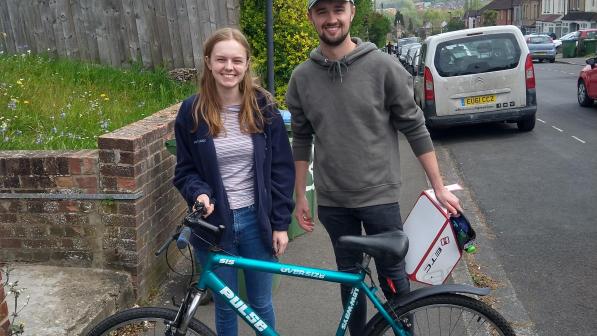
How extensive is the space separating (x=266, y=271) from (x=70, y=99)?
385cm

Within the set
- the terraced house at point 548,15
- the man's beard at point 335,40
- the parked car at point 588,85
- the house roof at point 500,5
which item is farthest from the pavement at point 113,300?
the house roof at point 500,5

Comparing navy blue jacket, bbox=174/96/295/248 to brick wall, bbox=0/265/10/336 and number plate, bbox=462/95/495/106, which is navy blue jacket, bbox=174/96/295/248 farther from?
number plate, bbox=462/95/495/106

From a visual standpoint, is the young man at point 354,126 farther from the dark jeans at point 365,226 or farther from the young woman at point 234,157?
the young woman at point 234,157

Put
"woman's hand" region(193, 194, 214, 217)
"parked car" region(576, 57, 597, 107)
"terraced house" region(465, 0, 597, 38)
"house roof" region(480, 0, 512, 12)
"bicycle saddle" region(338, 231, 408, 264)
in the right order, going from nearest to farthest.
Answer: "bicycle saddle" region(338, 231, 408, 264) < "woman's hand" region(193, 194, 214, 217) < "parked car" region(576, 57, 597, 107) < "terraced house" region(465, 0, 597, 38) < "house roof" region(480, 0, 512, 12)

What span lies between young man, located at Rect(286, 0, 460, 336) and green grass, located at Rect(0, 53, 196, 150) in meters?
2.28

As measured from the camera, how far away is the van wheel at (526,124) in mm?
10906

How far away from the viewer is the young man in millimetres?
2967

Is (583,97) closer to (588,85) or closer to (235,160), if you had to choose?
(588,85)

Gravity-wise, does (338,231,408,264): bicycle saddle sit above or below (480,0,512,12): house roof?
above

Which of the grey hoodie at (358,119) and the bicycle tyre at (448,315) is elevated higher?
the grey hoodie at (358,119)

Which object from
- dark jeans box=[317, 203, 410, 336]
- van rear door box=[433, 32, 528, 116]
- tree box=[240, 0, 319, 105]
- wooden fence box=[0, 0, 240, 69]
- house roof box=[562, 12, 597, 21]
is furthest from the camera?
house roof box=[562, 12, 597, 21]

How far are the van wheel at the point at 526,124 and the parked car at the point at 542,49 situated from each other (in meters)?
26.2

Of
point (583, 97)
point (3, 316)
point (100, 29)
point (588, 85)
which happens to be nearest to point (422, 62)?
point (588, 85)

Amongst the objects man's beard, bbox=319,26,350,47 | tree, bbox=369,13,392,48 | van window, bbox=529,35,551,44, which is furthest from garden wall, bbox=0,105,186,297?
tree, bbox=369,13,392,48
